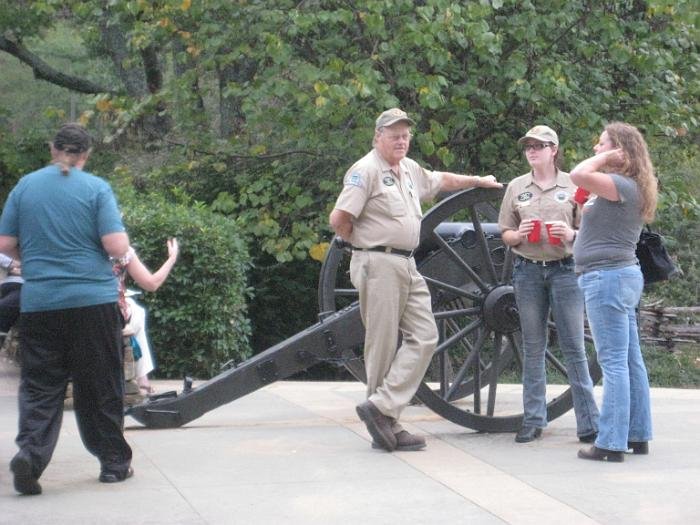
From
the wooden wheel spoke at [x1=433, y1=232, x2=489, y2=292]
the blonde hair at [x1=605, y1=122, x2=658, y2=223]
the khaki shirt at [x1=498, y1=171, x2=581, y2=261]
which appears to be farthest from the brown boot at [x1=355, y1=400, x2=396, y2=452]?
the blonde hair at [x1=605, y1=122, x2=658, y2=223]

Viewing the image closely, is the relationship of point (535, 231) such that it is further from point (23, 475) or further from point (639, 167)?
point (23, 475)

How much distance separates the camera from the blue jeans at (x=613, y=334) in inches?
243

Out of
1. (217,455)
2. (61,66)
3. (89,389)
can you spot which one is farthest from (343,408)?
(61,66)

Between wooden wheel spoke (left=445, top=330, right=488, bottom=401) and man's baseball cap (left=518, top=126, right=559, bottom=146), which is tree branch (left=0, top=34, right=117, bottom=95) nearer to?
wooden wheel spoke (left=445, top=330, right=488, bottom=401)

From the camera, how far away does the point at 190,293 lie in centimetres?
979

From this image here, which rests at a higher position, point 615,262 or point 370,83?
point 370,83

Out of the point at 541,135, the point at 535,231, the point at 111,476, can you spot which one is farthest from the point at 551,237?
the point at 111,476

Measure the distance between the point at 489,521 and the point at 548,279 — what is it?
187 centimetres

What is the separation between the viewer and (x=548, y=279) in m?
6.61

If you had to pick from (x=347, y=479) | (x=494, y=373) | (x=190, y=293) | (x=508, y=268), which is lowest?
(x=347, y=479)

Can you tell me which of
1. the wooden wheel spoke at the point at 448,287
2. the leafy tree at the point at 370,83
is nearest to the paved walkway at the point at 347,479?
the wooden wheel spoke at the point at 448,287

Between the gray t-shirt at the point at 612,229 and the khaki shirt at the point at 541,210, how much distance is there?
33 centimetres

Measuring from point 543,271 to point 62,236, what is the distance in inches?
102

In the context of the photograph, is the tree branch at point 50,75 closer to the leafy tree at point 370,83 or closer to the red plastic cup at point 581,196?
the leafy tree at point 370,83
